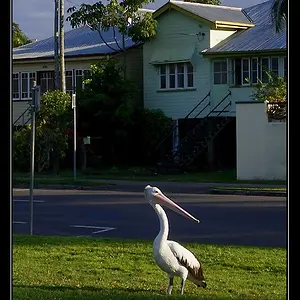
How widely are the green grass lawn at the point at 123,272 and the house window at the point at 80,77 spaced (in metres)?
22.8

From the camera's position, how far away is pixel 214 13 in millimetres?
32156

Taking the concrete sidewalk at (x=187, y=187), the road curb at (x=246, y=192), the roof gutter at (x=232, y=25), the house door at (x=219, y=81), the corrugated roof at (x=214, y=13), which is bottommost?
the road curb at (x=246, y=192)

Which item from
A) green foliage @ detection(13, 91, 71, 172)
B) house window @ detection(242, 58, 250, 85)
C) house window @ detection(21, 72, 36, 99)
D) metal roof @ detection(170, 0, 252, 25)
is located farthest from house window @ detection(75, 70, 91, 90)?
house window @ detection(242, 58, 250, 85)

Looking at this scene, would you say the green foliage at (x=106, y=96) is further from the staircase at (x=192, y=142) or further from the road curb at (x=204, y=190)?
the road curb at (x=204, y=190)

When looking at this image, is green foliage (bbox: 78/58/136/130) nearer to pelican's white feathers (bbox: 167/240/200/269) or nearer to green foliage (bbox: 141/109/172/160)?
green foliage (bbox: 141/109/172/160)

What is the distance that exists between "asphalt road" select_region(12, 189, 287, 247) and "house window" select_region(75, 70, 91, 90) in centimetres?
1207

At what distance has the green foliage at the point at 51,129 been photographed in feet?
95.3

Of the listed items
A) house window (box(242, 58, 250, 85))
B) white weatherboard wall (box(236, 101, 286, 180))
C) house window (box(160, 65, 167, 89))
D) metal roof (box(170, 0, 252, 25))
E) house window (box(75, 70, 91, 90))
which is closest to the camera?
white weatherboard wall (box(236, 101, 286, 180))

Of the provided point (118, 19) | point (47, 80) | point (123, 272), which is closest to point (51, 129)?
point (118, 19)

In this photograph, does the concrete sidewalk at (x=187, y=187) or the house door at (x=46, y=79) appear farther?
the house door at (x=46, y=79)

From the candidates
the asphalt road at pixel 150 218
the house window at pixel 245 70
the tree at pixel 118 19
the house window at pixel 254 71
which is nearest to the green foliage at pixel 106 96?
the tree at pixel 118 19

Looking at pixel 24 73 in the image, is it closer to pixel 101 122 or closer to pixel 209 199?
pixel 101 122

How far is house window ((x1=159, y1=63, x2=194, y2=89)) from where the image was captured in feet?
110

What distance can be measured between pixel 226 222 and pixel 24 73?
23.0 m
